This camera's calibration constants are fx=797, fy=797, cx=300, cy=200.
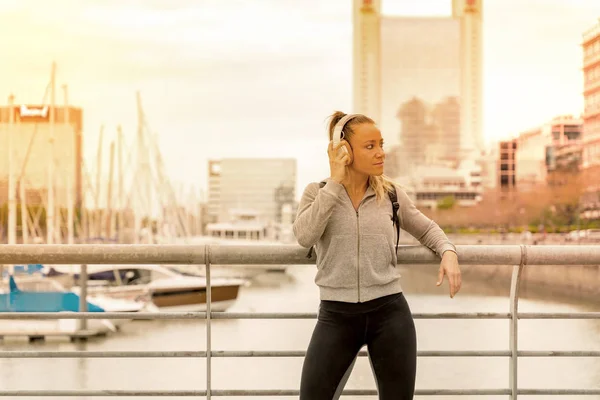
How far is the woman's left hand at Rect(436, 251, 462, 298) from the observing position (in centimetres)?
301

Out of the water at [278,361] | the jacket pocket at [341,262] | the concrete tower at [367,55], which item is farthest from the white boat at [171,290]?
the concrete tower at [367,55]

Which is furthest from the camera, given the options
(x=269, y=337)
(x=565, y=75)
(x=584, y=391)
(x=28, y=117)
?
→ (x=565, y=75)

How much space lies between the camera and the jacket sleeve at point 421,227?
3039 mm

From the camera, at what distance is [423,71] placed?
153m

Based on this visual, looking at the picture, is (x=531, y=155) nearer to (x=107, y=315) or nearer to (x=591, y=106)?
(x=591, y=106)

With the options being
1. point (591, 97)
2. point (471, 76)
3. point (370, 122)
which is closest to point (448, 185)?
point (471, 76)

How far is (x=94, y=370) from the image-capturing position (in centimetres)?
2273

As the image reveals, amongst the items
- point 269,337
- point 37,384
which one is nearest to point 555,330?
point 269,337

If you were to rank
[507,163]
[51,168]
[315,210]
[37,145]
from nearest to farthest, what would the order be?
[315,210], [51,168], [37,145], [507,163]

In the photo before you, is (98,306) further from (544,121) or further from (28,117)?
(544,121)

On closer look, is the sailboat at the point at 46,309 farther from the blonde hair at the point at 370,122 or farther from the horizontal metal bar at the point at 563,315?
the blonde hair at the point at 370,122

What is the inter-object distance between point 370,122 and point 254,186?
173151 millimetres

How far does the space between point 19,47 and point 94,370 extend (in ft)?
173

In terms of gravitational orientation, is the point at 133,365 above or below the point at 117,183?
below
